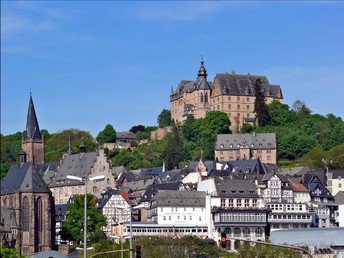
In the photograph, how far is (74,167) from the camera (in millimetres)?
169125

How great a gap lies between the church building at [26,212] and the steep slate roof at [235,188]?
21.4 metres

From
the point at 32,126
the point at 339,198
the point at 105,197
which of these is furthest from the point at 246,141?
the point at 105,197

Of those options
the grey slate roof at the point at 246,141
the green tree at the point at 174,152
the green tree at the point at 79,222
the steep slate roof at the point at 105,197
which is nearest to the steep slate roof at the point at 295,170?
the grey slate roof at the point at 246,141

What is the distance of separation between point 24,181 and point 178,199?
20.1m

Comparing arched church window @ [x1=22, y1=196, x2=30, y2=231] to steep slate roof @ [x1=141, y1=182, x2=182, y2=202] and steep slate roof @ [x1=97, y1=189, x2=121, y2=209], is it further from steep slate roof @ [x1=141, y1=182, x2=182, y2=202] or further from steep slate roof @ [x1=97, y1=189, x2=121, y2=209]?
steep slate roof @ [x1=141, y1=182, x2=182, y2=202]

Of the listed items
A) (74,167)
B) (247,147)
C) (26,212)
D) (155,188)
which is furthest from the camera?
(247,147)

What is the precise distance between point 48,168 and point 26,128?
341 inches

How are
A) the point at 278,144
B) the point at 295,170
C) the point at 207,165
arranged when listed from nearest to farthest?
the point at 295,170
the point at 207,165
the point at 278,144

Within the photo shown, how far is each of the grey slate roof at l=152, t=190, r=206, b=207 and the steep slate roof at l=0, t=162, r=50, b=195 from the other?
14.6m

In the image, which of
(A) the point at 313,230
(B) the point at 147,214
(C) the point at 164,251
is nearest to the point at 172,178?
(B) the point at 147,214

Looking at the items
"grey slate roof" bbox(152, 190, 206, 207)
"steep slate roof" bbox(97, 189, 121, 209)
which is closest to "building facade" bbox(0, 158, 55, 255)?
"steep slate roof" bbox(97, 189, 121, 209)

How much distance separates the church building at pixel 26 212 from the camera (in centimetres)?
13150

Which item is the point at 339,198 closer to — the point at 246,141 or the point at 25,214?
the point at 246,141

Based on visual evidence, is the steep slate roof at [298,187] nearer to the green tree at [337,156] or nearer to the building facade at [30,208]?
the green tree at [337,156]
